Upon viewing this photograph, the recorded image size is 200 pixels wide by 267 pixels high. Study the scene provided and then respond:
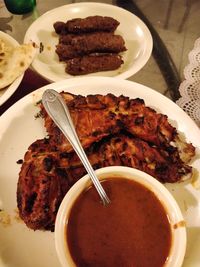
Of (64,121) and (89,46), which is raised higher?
(64,121)

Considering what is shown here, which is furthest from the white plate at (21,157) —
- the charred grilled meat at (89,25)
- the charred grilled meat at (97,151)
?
the charred grilled meat at (89,25)

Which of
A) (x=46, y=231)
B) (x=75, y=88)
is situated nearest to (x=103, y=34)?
(x=75, y=88)

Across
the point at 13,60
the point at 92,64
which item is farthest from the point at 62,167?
the point at 92,64

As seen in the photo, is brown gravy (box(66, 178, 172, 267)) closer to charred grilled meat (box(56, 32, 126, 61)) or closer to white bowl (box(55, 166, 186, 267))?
white bowl (box(55, 166, 186, 267))

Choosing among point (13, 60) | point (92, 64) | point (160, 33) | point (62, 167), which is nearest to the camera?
point (62, 167)

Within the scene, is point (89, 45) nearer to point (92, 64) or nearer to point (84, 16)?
point (92, 64)

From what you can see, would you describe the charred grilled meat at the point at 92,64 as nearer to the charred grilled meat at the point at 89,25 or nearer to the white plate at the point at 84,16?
the white plate at the point at 84,16

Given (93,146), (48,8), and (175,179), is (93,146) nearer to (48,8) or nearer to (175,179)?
(175,179)
